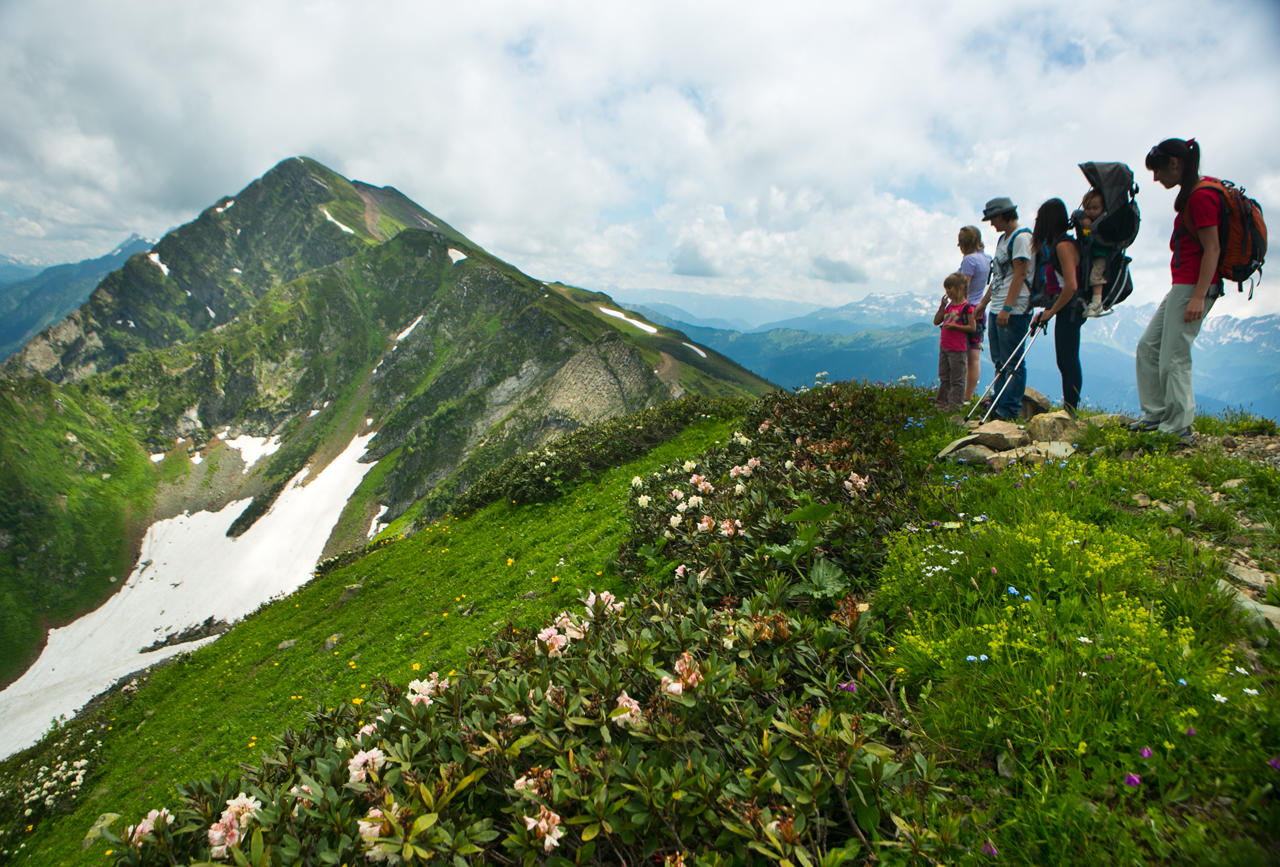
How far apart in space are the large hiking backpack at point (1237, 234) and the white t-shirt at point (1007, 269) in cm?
252

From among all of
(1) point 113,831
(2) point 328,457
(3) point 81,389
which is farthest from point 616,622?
(3) point 81,389

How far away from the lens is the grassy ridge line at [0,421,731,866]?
9.75 m

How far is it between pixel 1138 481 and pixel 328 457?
482ft

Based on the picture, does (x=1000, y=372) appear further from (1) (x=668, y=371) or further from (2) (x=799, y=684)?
(1) (x=668, y=371)

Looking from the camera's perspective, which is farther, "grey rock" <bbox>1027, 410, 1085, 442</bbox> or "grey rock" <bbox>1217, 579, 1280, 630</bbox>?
"grey rock" <bbox>1027, 410, 1085, 442</bbox>

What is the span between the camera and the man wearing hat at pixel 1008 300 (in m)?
8.34

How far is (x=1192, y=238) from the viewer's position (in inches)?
245

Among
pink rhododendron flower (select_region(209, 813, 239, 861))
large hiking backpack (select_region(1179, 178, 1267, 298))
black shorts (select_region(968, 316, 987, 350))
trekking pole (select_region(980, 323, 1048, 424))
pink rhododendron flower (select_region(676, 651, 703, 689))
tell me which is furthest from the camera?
black shorts (select_region(968, 316, 987, 350))

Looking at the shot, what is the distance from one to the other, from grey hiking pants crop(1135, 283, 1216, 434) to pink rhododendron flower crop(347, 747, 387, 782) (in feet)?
27.6

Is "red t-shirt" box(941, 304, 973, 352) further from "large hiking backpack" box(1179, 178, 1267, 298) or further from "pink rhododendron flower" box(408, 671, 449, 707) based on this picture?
"pink rhododendron flower" box(408, 671, 449, 707)

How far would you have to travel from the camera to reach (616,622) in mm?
4164

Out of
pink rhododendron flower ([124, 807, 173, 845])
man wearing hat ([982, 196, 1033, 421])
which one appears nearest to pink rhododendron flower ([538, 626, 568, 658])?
pink rhododendron flower ([124, 807, 173, 845])

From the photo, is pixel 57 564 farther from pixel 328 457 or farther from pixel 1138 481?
pixel 1138 481

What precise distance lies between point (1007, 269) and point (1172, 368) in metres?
3.40
